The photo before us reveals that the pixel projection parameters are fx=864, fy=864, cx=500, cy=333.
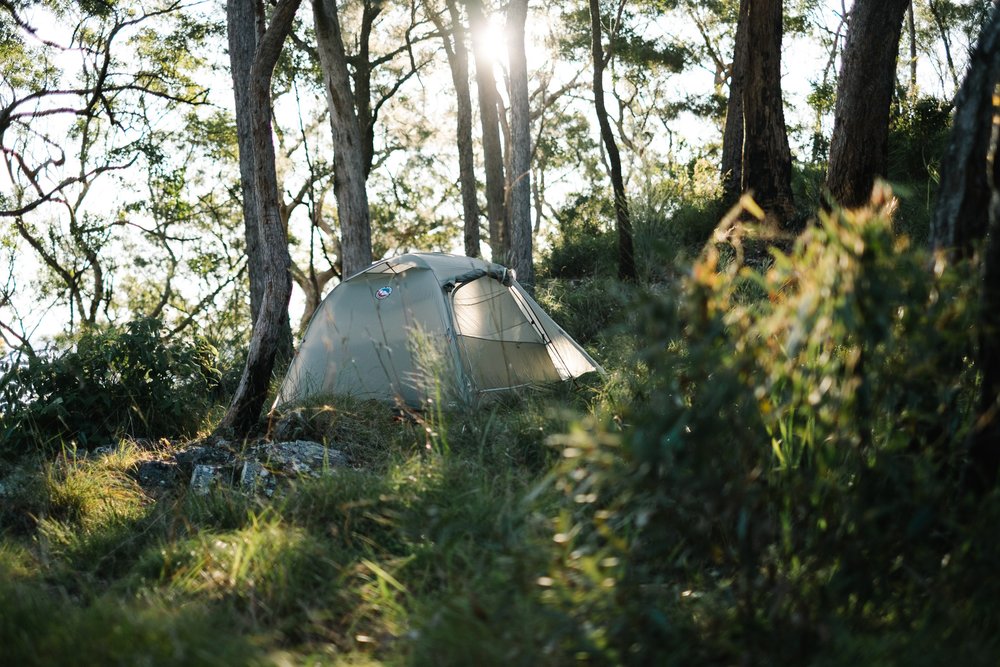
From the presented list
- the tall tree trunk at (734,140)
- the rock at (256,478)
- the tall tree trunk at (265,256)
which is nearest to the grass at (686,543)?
the rock at (256,478)

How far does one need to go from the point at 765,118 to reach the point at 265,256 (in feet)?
21.6

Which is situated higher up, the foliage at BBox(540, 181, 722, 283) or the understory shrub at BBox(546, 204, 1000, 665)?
the foliage at BBox(540, 181, 722, 283)

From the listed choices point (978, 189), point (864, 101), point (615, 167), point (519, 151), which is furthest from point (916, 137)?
point (978, 189)

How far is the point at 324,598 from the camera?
2.91 meters

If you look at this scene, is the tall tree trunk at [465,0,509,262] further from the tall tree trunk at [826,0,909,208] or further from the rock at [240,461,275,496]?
the rock at [240,461,275,496]

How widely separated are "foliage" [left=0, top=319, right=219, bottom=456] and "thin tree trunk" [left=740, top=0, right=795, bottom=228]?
6.78 m

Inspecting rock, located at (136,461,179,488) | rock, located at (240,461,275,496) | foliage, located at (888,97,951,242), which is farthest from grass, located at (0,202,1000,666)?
foliage, located at (888,97,951,242)

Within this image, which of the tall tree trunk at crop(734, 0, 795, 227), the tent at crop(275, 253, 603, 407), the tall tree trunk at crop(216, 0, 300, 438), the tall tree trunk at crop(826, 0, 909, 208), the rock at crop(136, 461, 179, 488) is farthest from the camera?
the tall tree trunk at crop(734, 0, 795, 227)

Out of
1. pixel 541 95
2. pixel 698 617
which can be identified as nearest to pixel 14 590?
pixel 698 617

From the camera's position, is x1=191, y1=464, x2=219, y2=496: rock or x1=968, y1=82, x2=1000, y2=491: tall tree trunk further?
x1=191, y1=464, x2=219, y2=496: rock

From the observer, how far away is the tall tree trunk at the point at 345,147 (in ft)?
30.2

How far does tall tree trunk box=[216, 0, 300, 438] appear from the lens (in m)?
5.89

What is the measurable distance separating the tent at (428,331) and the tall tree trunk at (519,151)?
3063mm

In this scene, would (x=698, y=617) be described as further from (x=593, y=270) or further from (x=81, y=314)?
(x=81, y=314)
